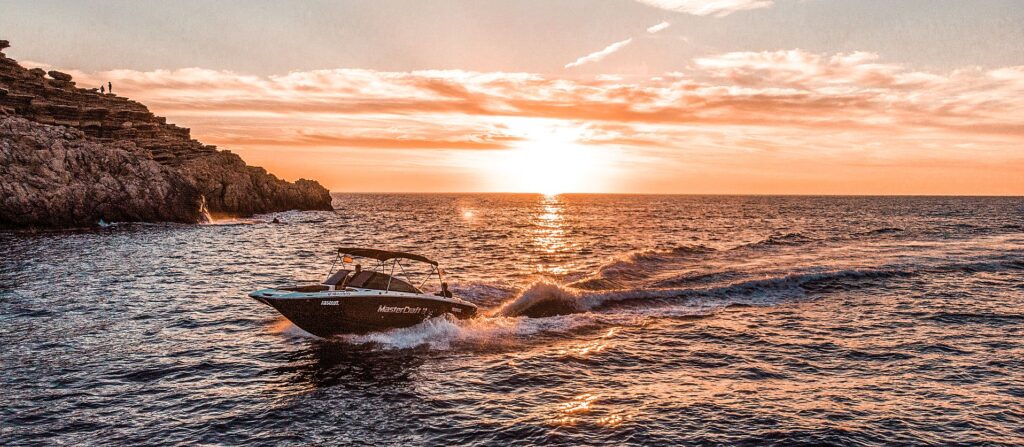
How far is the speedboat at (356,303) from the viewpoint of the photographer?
17.7 m

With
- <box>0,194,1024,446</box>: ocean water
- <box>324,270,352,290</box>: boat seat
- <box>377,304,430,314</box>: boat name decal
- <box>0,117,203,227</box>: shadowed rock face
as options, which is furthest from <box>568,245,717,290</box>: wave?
<box>0,117,203,227</box>: shadowed rock face

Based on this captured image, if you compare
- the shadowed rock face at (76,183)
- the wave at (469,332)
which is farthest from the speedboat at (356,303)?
the shadowed rock face at (76,183)

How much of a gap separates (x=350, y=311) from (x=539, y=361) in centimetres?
626

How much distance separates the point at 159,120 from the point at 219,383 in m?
109

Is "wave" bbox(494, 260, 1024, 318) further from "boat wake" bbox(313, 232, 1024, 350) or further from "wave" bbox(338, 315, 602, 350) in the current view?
"wave" bbox(338, 315, 602, 350)

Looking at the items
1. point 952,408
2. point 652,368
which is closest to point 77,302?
point 652,368

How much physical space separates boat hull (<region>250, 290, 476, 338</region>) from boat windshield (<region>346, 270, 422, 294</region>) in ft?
2.08

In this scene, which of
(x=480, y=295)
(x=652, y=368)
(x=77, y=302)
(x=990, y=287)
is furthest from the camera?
(x=990, y=287)

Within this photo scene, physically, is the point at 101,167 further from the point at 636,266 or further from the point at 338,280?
the point at 636,266

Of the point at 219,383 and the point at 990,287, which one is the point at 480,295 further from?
the point at 990,287

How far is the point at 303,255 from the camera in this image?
41.2 m

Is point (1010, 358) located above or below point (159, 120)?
below

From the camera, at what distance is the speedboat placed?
17734 millimetres

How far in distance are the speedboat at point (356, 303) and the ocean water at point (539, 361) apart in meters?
0.57
